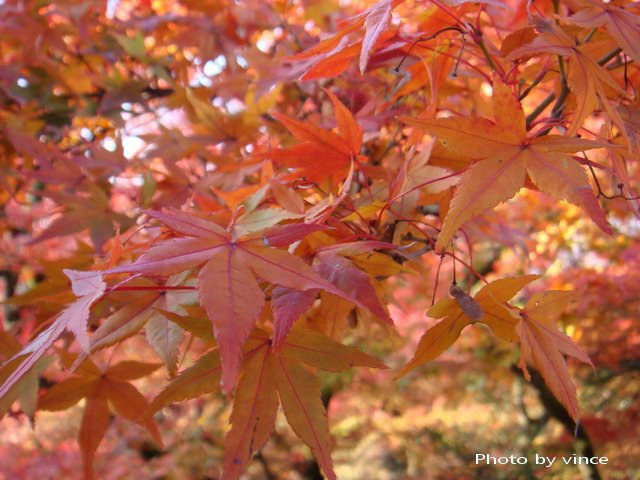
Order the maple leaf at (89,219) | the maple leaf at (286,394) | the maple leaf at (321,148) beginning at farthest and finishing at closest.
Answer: the maple leaf at (89,219) < the maple leaf at (321,148) < the maple leaf at (286,394)

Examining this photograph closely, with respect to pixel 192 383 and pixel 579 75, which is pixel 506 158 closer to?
pixel 579 75

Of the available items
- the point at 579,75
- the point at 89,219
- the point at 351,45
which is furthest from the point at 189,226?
the point at 89,219

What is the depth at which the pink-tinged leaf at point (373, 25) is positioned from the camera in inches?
18.1

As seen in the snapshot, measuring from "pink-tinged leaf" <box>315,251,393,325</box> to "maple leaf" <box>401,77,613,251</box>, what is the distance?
0.20 ft

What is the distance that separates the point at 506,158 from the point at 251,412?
30cm

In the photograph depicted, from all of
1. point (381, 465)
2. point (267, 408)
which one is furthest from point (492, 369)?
point (267, 408)

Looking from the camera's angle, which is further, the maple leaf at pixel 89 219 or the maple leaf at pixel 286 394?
the maple leaf at pixel 89 219

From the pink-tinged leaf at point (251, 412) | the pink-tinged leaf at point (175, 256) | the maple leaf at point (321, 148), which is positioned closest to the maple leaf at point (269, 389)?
the pink-tinged leaf at point (251, 412)

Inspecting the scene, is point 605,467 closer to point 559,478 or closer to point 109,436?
point 559,478

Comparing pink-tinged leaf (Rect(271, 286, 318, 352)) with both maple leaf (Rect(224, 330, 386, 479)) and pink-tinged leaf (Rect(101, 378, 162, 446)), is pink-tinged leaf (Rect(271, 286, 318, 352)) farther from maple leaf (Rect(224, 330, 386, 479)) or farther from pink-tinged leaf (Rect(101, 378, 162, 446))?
pink-tinged leaf (Rect(101, 378, 162, 446))

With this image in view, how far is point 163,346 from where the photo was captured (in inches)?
20.3

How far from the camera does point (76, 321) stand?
40 centimetres

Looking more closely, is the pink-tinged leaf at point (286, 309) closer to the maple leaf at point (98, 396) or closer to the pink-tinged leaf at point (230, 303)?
the pink-tinged leaf at point (230, 303)

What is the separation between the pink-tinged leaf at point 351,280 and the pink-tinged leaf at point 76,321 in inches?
6.9
